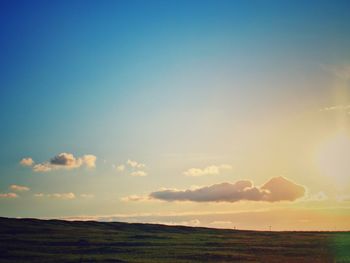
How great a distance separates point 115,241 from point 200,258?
2959 centimetres

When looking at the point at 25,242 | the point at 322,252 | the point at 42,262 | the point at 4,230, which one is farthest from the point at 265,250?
the point at 4,230

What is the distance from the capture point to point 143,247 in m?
97.4

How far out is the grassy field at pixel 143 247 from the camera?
80875mm

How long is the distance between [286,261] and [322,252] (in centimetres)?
1447

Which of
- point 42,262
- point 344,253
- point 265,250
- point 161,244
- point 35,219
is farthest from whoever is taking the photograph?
point 35,219

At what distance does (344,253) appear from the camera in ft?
287

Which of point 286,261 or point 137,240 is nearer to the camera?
point 286,261

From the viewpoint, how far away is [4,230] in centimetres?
11462

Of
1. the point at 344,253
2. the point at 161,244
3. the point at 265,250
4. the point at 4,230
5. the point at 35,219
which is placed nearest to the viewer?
the point at 344,253

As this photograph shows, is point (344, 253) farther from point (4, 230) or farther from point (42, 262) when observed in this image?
point (4, 230)

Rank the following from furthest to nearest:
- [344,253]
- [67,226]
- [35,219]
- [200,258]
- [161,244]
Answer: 1. [35,219]
2. [67,226]
3. [161,244]
4. [344,253]
5. [200,258]

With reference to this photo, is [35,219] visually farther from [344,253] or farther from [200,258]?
[344,253]

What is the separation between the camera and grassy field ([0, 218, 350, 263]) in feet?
265

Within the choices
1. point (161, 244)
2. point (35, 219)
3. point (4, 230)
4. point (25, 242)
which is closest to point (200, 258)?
point (161, 244)
